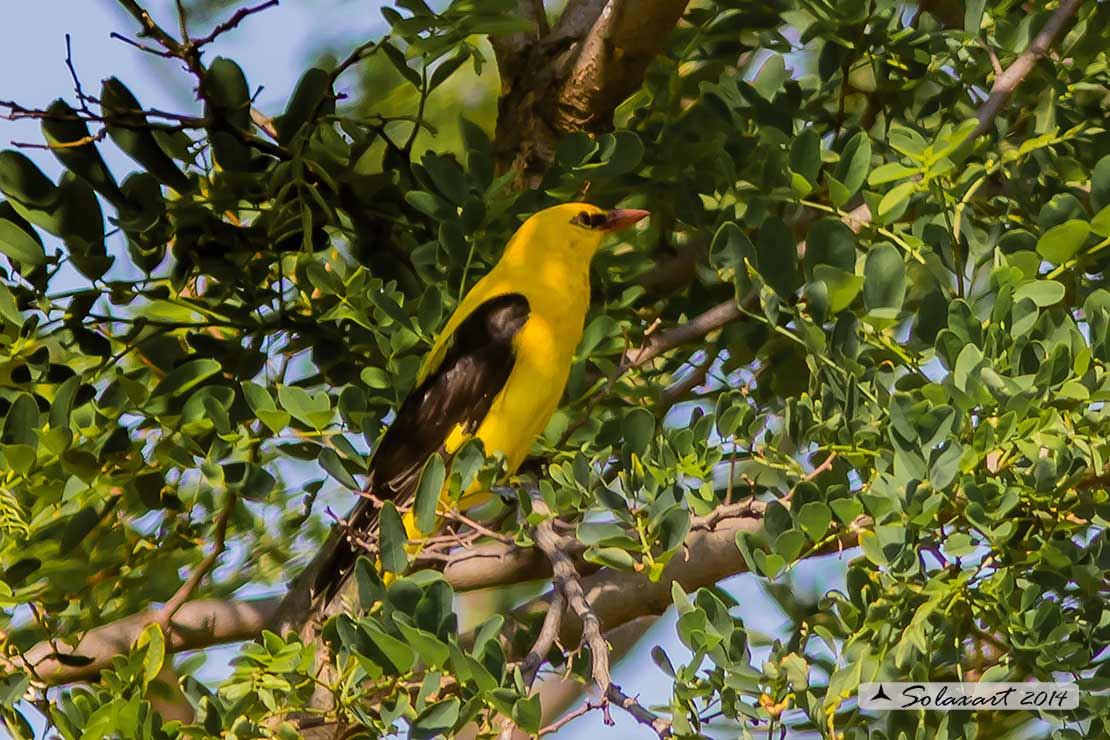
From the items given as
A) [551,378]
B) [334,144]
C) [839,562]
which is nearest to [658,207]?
[551,378]

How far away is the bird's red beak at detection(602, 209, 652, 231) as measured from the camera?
251 centimetres

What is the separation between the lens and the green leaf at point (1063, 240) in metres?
1.57

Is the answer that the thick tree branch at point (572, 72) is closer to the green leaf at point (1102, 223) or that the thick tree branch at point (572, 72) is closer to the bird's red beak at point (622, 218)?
the bird's red beak at point (622, 218)

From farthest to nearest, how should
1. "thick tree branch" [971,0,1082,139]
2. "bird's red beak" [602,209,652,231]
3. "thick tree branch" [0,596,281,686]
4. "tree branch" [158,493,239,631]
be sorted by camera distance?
"bird's red beak" [602,209,652,231] < "thick tree branch" [0,596,281,686] < "tree branch" [158,493,239,631] < "thick tree branch" [971,0,1082,139]

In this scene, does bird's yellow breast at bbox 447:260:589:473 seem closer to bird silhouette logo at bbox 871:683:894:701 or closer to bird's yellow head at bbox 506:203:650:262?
bird's yellow head at bbox 506:203:650:262

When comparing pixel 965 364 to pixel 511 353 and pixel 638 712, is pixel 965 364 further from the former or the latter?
pixel 511 353

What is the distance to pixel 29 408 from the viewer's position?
6.28 ft

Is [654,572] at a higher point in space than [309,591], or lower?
higher

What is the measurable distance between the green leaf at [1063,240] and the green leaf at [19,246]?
4.38ft

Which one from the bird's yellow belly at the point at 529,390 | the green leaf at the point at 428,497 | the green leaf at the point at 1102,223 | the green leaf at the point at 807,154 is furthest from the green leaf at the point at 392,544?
the bird's yellow belly at the point at 529,390

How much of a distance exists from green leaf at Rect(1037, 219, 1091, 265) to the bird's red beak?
98 centimetres

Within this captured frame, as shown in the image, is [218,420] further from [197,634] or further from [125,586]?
[197,634]

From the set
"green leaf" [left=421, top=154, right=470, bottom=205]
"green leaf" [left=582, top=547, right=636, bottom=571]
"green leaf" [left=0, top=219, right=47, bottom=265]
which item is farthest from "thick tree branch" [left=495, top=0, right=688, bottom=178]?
"green leaf" [left=582, top=547, right=636, bottom=571]

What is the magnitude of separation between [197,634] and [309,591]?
0.94ft
